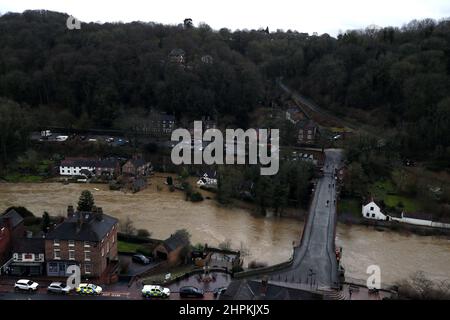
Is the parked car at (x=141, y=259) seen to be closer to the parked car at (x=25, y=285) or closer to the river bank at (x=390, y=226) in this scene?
the parked car at (x=25, y=285)

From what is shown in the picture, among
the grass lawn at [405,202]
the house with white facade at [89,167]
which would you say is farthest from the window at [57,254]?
the grass lawn at [405,202]

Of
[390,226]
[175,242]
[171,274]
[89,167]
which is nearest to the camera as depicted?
[171,274]

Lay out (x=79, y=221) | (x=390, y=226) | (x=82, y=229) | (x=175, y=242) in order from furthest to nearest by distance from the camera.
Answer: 1. (x=390, y=226)
2. (x=175, y=242)
3. (x=79, y=221)
4. (x=82, y=229)

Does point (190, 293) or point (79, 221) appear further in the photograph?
point (79, 221)

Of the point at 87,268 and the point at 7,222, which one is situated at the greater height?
the point at 7,222

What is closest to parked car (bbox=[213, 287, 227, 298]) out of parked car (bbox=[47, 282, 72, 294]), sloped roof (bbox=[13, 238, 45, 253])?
parked car (bbox=[47, 282, 72, 294])

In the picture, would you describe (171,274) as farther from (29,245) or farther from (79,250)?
(29,245)

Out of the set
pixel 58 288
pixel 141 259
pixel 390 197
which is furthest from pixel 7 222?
pixel 390 197

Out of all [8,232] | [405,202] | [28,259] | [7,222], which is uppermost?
[7,222]
